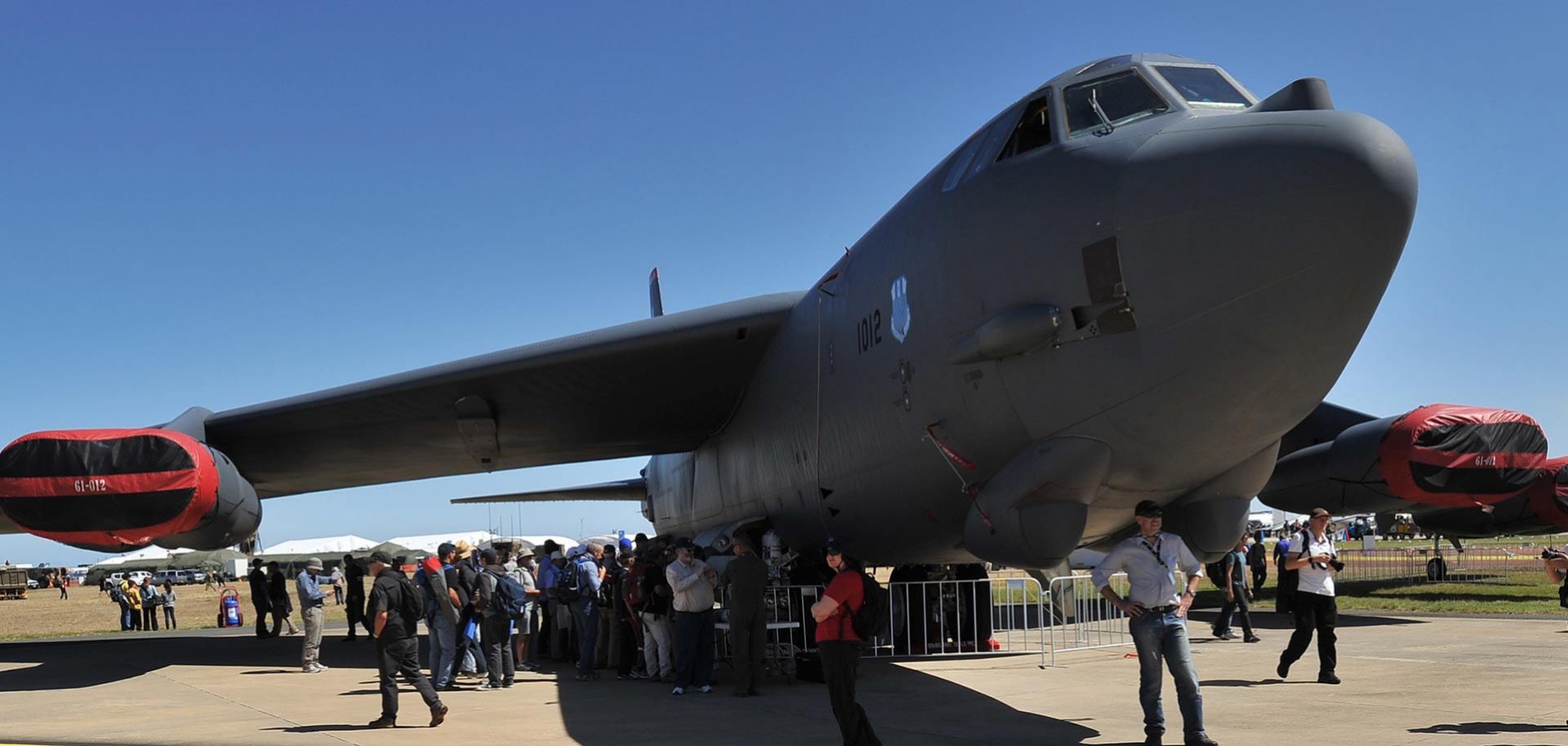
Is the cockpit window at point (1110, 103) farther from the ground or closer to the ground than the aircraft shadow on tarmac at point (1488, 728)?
farther from the ground

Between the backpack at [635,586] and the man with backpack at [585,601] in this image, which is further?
the man with backpack at [585,601]

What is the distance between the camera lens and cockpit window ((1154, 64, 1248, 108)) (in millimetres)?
8125

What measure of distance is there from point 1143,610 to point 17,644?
2376cm

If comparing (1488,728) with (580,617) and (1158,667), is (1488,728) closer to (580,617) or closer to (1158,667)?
(1158,667)

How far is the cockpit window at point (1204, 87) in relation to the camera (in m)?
8.12

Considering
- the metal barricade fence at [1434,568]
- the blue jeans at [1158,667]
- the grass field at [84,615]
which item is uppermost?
the blue jeans at [1158,667]

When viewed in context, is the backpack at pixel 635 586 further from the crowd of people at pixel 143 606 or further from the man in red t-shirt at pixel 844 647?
the crowd of people at pixel 143 606

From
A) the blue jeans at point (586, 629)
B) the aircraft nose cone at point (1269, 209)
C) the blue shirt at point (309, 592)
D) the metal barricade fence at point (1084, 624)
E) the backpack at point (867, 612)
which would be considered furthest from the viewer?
the blue shirt at point (309, 592)

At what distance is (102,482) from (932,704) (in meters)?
8.99

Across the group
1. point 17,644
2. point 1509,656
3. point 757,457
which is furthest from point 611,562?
point 17,644

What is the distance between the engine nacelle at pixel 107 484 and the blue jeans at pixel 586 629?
4.26m

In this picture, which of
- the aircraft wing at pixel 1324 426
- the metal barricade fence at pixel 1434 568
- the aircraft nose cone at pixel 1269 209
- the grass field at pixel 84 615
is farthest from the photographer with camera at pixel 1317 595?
the grass field at pixel 84 615

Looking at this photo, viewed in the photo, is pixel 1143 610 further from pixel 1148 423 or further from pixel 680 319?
pixel 680 319

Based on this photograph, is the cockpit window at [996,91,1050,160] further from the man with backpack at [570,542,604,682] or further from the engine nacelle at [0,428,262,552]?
the engine nacelle at [0,428,262,552]
